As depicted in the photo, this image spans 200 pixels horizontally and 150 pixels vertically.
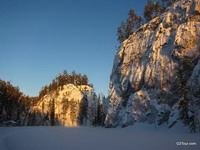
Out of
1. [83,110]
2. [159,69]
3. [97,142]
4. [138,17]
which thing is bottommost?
[97,142]

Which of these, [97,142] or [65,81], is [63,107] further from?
[97,142]

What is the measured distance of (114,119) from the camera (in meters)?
56.0

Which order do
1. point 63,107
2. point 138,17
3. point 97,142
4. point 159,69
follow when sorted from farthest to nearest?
point 63,107 < point 138,17 < point 159,69 < point 97,142

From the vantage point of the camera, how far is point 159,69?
44188 mm

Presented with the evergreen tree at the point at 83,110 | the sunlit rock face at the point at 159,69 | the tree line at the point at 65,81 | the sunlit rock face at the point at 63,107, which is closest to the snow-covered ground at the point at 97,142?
the sunlit rock face at the point at 159,69

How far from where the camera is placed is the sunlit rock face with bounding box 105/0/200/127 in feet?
129

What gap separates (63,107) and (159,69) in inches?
3309

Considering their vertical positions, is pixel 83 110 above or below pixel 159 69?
below

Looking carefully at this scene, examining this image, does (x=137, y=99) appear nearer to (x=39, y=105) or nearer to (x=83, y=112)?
(x=83, y=112)

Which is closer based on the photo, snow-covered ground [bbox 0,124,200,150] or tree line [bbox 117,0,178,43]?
snow-covered ground [bbox 0,124,200,150]

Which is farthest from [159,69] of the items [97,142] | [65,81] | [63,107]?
[65,81]

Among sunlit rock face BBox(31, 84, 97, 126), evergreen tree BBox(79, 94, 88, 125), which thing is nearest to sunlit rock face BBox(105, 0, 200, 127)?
sunlit rock face BBox(31, 84, 97, 126)

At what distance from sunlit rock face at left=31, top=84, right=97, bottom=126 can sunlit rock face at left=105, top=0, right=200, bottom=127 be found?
55858 millimetres

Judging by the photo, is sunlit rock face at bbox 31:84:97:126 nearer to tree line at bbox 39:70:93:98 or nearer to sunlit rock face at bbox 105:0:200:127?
tree line at bbox 39:70:93:98
